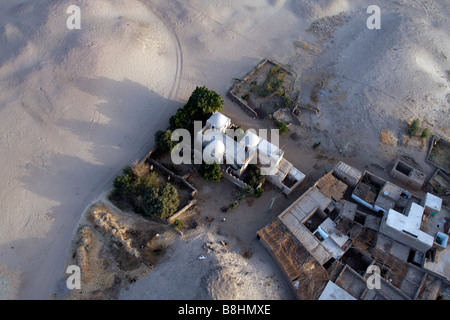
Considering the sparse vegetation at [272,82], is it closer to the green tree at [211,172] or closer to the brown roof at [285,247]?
the green tree at [211,172]

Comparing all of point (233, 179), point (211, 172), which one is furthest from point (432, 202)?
point (211, 172)

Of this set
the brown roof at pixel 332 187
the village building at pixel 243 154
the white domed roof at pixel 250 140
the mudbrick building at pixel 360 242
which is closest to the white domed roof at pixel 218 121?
the village building at pixel 243 154

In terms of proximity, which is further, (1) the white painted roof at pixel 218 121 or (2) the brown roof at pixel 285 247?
(1) the white painted roof at pixel 218 121

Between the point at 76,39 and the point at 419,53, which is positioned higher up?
the point at 419,53

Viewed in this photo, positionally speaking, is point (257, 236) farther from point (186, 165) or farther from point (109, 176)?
point (109, 176)

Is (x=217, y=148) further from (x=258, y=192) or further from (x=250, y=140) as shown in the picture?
(x=258, y=192)
